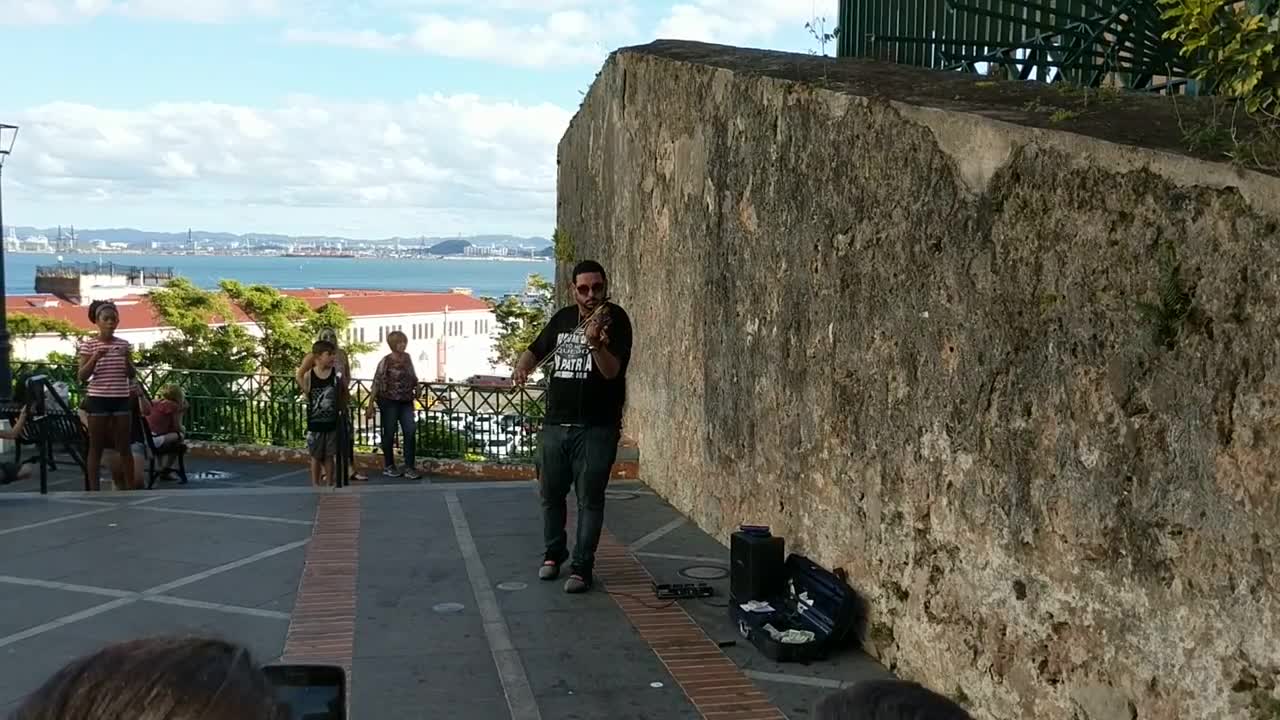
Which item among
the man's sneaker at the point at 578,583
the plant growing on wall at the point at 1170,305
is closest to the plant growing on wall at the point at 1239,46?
the plant growing on wall at the point at 1170,305

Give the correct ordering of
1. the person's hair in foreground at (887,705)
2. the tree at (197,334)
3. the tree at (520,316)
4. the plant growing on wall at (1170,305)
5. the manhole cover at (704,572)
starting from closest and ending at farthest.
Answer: the person's hair in foreground at (887,705), the plant growing on wall at (1170,305), the manhole cover at (704,572), the tree at (197,334), the tree at (520,316)

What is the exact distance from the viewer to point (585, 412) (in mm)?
6625

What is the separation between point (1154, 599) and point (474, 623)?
132 inches

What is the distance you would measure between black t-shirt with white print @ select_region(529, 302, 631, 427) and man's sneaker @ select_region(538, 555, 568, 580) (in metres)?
0.78

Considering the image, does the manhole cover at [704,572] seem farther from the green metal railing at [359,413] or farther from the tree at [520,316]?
the tree at [520,316]

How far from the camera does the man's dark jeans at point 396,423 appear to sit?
12.6 m

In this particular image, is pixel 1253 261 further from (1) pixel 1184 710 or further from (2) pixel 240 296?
(2) pixel 240 296

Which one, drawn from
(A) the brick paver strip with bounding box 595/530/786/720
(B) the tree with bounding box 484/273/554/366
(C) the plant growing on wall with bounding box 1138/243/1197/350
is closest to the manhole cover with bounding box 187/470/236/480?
(A) the brick paver strip with bounding box 595/530/786/720

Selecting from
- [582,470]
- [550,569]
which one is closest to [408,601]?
[550,569]

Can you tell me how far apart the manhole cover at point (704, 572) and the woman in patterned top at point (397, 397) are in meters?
5.75

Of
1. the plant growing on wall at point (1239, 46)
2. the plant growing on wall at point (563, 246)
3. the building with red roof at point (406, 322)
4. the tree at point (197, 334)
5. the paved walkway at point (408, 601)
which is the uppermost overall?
the plant growing on wall at point (1239, 46)

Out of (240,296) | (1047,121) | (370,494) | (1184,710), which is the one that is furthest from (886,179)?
(240,296)

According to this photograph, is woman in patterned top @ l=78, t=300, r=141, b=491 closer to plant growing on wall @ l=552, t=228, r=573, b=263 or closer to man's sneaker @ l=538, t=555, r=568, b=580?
man's sneaker @ l=538, t=555, r=568, b=580

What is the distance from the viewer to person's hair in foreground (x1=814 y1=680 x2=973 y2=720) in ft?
4.47
